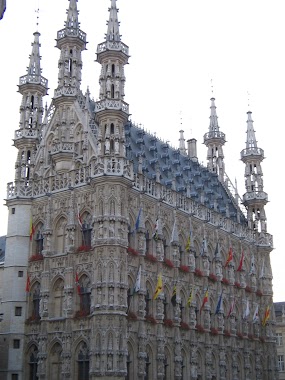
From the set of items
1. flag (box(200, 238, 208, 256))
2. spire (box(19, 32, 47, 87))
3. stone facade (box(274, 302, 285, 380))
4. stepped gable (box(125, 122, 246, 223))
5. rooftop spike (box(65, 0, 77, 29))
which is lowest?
stone facade (box(274, 302, 285, 380))

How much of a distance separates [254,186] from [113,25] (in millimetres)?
26389

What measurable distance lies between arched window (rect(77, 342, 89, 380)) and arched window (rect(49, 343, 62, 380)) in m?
1.78

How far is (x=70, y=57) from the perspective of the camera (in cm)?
5384

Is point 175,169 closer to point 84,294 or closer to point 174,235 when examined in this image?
point 174,235

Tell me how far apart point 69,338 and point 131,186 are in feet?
39.4

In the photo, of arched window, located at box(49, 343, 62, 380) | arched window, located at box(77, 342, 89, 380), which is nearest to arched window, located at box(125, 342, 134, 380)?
arched window, located at box(77, 342, 89, 380)

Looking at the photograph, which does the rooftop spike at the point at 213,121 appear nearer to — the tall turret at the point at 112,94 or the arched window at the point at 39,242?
the tall turret at the point at 112,94

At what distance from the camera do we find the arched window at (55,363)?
46.2 meters

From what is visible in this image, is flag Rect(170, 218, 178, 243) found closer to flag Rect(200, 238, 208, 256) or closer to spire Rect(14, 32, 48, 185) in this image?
flag Rect(200, 238, 208, 256)

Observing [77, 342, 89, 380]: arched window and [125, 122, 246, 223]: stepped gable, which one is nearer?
[77, 342, 89, 380]: arched window

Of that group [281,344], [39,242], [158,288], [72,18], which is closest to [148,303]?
[158,288]

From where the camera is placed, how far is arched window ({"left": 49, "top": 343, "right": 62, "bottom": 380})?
46.2 metres

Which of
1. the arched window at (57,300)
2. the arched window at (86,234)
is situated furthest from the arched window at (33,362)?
the arched window at (86,234)

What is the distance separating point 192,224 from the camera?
187 feet
